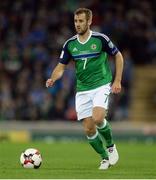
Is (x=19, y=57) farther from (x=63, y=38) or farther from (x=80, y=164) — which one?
(x=80, y=164)

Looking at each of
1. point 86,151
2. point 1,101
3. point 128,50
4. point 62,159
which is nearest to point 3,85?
point 1,101

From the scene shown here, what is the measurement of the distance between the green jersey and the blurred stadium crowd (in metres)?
10.5

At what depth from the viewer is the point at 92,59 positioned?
470 inches

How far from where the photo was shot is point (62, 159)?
48.4 ft

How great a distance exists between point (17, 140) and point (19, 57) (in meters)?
2.82

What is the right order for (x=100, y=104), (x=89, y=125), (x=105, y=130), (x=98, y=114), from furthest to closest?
(x=105, y=130), (x=89, y=125), (x=100, y=104), (x=98, y=114)

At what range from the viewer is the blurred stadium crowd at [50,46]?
22812 mm

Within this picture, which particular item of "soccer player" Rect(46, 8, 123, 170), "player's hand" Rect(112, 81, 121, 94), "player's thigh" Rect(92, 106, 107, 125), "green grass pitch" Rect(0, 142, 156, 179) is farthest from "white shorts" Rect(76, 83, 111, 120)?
"green grass pitch" Rect(0, 142, 156, 179)

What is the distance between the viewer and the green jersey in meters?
11.9

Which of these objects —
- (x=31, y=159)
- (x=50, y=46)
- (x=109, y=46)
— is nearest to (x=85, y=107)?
(x=109, y=46)

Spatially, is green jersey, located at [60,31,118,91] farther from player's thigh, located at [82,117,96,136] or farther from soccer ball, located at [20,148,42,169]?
soccer ball, located at [20,148,42,169]

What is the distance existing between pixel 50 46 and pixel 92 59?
12488mm

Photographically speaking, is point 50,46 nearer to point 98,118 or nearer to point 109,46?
point 109,46

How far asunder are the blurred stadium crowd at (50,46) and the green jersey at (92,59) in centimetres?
1053
